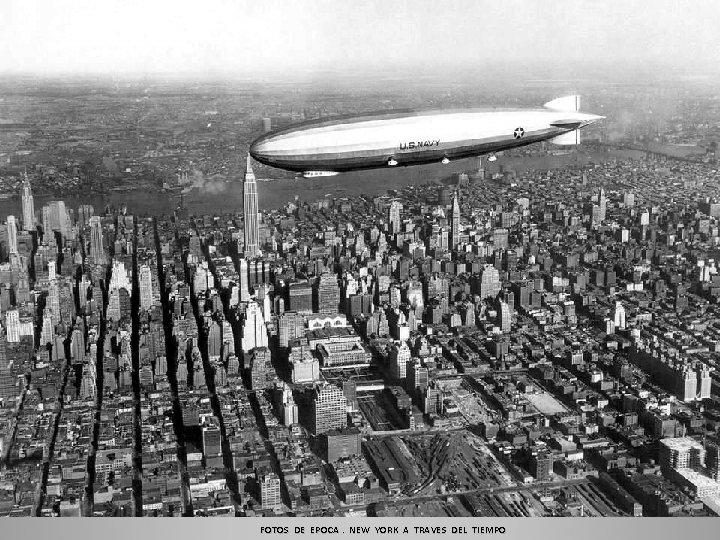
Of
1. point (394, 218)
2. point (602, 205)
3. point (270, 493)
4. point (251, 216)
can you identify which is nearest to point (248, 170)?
point (251, 216)

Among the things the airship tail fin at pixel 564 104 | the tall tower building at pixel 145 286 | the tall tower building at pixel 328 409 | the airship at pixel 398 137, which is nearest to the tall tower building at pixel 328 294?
the tall tower building at pixel 328 409

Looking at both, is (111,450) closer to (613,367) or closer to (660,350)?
(613,367)

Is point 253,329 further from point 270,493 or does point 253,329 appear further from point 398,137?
point 398,137

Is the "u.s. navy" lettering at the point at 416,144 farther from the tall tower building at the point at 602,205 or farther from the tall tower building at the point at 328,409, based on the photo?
the tall tower building at the point at 602,205

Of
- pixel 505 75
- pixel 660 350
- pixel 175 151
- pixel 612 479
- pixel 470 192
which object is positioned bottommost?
pixel 612 479

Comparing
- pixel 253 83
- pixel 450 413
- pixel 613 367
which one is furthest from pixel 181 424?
pixel 613 367

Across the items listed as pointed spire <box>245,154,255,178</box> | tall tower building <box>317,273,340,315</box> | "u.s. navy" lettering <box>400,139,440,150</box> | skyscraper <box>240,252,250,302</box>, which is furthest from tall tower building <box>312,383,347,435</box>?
"u.s. navy" lettering <box>400,139,440,150</box>
